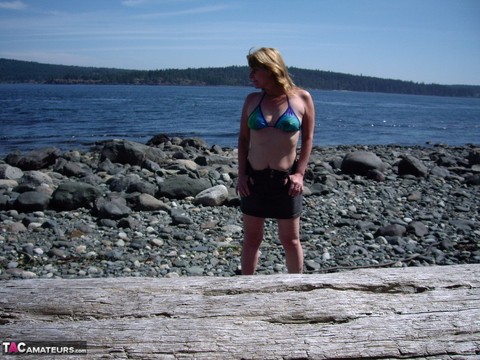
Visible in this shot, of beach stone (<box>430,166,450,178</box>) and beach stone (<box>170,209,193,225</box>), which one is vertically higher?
beach stone (<box>430,166,450,178</box>)

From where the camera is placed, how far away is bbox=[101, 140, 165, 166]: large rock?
45.8 feet

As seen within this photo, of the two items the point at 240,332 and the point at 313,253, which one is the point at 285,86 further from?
the point at 313,253

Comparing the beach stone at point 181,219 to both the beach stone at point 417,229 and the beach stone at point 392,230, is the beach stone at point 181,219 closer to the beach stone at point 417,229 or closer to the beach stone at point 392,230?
the beach stone at point 392,230

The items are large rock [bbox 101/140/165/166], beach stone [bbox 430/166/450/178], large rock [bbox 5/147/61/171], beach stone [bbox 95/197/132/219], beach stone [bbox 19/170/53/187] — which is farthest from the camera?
large rock [bbox 5/147/61/171]

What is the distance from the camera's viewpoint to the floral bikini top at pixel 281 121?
3619 mm

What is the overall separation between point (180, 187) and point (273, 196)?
19.2ft

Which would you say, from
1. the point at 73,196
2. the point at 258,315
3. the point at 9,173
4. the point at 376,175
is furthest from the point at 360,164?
the point at 258,315

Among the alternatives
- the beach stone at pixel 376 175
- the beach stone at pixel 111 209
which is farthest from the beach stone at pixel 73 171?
the beach stone at pixel 376 175

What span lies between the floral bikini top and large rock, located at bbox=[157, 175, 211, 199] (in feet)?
19.2

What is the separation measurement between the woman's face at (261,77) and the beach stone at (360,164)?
9.67 meters

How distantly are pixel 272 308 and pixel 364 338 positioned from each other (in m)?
0.49

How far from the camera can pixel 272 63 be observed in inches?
138

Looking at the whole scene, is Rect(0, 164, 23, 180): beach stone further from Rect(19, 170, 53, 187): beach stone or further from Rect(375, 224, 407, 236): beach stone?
Rect(375, 224, 407, 236): beach stone

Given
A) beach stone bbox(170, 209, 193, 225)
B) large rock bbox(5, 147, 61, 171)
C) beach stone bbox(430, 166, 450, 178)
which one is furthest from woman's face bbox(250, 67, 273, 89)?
large rock bbox(5, 147, 61, 171)
